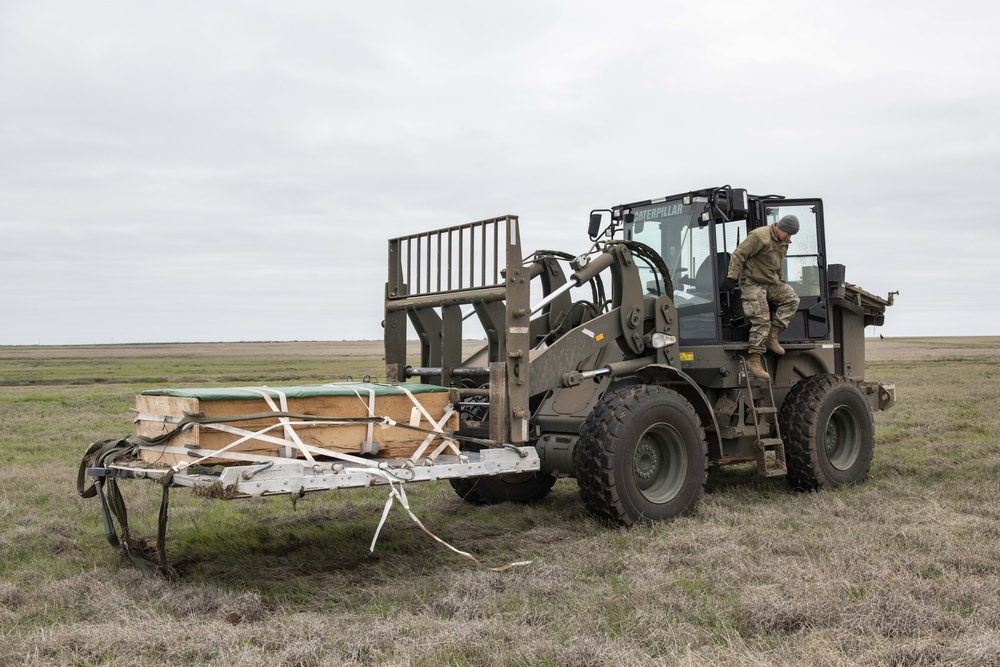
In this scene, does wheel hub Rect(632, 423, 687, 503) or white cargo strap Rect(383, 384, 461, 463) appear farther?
wheel hub Rect(632, 423, 687, 503)

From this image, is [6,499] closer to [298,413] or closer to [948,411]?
[298,413]

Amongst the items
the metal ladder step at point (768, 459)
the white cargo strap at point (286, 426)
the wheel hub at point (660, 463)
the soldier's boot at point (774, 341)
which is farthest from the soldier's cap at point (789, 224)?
the white cargo strap at point (286, 426)

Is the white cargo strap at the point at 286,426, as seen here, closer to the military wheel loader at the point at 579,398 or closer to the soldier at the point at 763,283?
the military wheel loader at the point at 579,398

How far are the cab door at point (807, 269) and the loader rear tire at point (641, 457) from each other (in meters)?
2.75

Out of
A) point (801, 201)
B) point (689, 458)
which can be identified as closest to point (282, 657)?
point (689, 458)

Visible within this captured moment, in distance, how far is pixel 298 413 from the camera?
657cm

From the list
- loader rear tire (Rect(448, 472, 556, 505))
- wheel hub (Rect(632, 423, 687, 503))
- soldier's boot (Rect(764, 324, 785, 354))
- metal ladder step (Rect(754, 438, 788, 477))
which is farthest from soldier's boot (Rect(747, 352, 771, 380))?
loader rear tire (Rect(448, 472, 556, 505))

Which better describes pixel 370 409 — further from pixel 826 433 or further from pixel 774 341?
pixel 826 433

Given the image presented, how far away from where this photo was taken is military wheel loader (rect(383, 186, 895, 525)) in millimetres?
7953

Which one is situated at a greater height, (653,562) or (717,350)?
(717,350)

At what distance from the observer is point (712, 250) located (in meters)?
9.82

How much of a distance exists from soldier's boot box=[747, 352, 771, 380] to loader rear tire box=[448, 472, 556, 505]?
2360mm

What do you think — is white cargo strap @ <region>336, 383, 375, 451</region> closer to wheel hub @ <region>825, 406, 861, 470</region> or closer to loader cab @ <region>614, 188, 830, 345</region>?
loader cab @ <region>614, 188, 830, 345</region>

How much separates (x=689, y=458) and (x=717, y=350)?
1.56m
